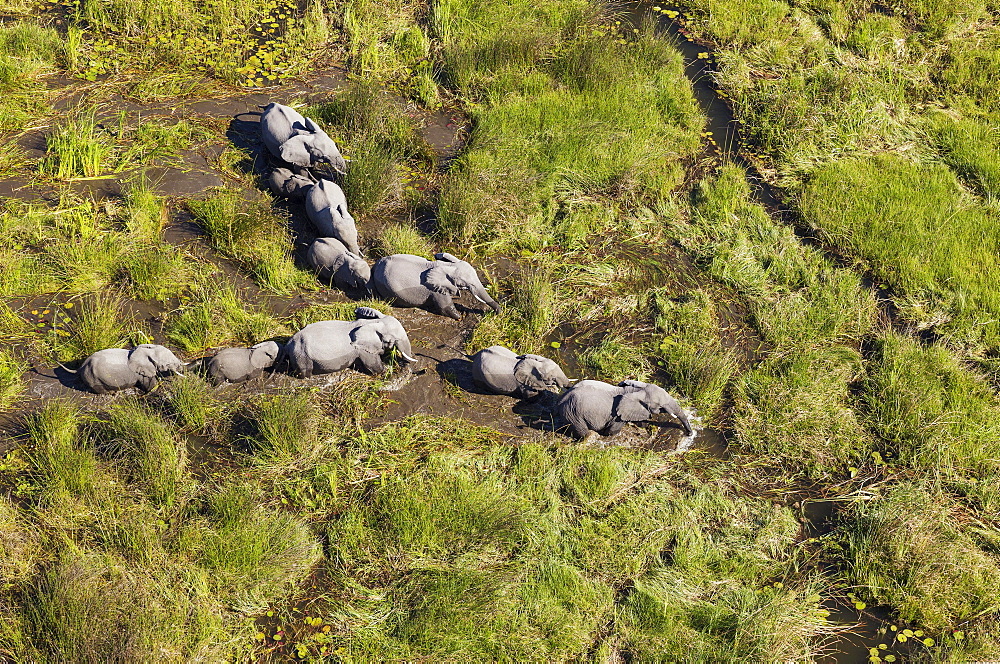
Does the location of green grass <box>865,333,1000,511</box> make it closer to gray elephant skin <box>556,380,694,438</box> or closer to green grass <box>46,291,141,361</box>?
gray elephant skin <box>556,380,694,438</box>

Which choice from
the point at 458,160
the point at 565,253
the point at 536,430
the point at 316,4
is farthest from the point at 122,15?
the point at 536,430

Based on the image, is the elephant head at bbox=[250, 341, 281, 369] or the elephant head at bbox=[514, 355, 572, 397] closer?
the elephant head at bbox=[514, 355, 572, 397]

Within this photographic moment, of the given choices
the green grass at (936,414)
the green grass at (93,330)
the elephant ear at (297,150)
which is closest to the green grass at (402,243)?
the elephant ear at (297,150)

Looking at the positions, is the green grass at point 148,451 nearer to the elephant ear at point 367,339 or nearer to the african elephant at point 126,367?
the african elephant at point 126,367

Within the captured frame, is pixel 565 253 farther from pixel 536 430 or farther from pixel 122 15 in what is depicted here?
pixel 122 15

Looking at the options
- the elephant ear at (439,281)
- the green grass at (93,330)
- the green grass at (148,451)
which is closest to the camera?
the green grass at (148,451)

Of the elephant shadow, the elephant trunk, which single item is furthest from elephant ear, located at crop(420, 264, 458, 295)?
the elephant shadow
